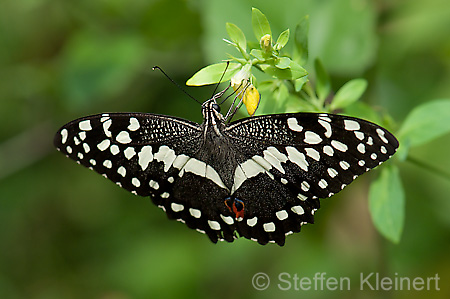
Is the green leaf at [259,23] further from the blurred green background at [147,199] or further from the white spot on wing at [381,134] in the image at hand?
the blurred green background at [147,199]

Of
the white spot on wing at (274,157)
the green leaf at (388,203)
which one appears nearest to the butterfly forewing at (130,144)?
the white spot on wing at (274,157)

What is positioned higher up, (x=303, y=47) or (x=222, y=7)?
(x=222, y=7)

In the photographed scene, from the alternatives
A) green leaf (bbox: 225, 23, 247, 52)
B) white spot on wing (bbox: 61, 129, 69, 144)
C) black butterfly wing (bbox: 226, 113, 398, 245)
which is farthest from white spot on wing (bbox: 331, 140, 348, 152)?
white spot on wing (bbox: 61, 129, 69, 144)

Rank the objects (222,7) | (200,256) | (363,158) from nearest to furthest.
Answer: (363,158) < (222,7) < (200,256)

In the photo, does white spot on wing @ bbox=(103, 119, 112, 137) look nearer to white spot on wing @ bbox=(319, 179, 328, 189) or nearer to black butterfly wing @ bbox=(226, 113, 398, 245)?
black butterfly wing @ bbox=(226, 113, 398, 245)

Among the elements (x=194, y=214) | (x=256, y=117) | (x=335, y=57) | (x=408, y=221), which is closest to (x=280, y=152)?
(x=256, y=117)

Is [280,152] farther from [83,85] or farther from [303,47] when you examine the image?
[83,85]
